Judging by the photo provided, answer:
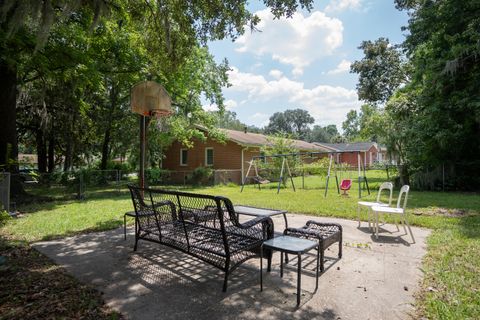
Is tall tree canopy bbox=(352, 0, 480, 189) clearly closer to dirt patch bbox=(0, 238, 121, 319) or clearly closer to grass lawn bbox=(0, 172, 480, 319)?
grass lawn bbox=(0, 172, 480, 319)

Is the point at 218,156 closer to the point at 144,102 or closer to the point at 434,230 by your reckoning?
the point at 144,102

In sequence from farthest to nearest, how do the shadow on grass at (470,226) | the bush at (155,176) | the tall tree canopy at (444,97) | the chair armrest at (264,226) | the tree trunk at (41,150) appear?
the tree trunk at (41,150)
the bush at (155,176)
the tall tree canopy at (444,97)
the shadow on grass at (470,226)
the chair armrest at (264,226)

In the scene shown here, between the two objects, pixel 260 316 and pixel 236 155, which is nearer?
pixel 260 316

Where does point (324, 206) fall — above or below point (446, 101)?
below

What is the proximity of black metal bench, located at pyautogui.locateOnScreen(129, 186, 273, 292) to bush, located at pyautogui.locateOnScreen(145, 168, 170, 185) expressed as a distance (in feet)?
40.9

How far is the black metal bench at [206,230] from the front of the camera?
3209 millimetres

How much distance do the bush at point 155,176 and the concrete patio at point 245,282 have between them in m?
11.8

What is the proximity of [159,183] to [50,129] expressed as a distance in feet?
23.8

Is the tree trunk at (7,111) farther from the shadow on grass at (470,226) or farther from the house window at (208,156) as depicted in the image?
the shadow on grass at (470,226)

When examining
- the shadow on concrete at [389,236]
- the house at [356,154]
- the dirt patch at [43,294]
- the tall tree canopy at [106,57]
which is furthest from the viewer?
the house at [356,154]

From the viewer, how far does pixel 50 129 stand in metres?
17.4

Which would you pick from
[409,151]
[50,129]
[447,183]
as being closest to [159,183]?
[50,129]

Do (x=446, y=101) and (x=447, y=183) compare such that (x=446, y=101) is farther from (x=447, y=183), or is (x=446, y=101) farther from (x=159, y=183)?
(x=159, y=183)

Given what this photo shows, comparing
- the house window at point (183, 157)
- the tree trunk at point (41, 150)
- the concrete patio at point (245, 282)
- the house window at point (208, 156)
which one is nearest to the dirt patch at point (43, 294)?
the concrete patio at point (245, 282)
